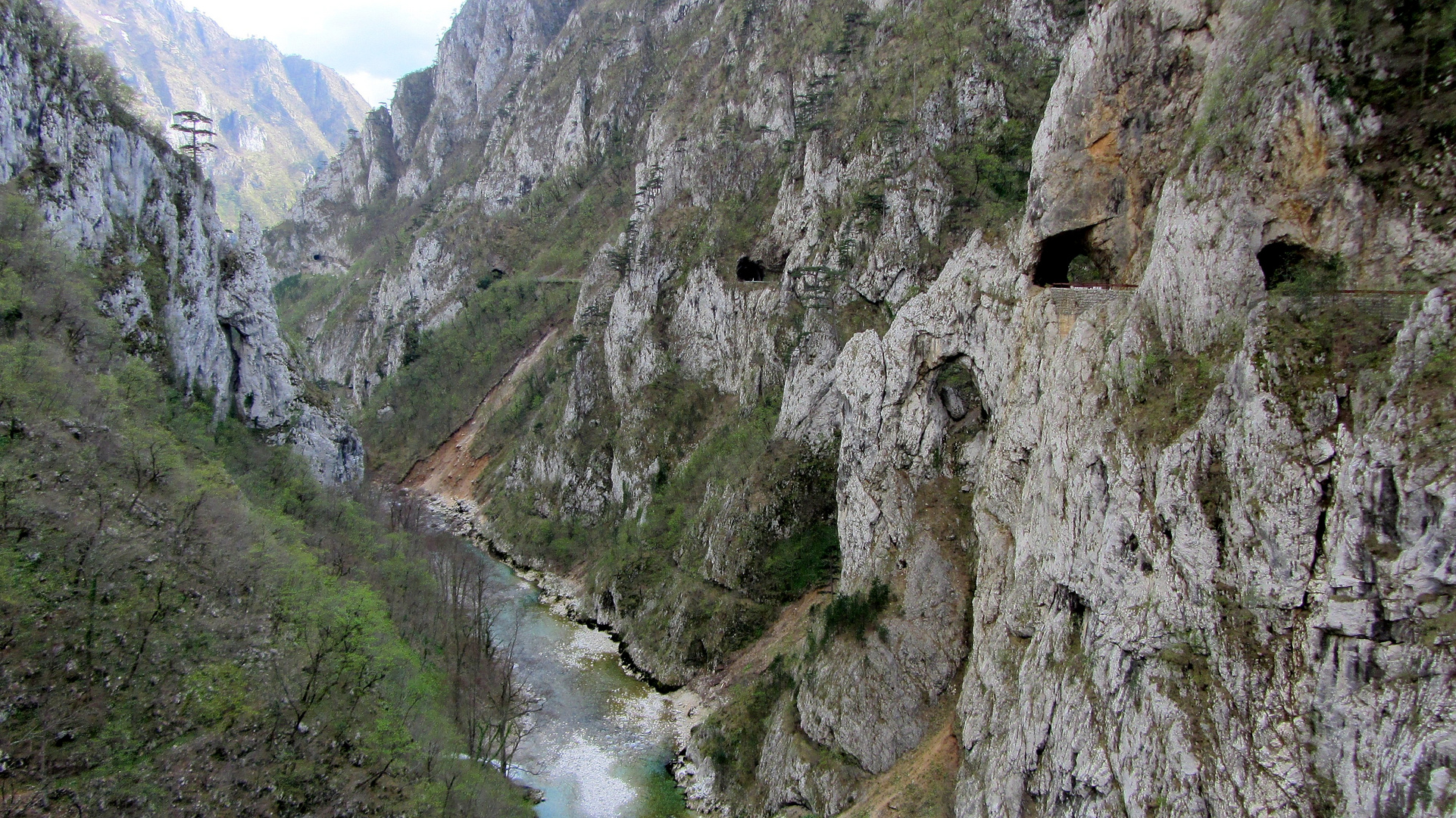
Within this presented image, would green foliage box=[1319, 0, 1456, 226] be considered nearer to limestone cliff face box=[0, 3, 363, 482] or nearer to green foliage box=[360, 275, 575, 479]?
limestone cliff face box=[0, 3, 363, 482]

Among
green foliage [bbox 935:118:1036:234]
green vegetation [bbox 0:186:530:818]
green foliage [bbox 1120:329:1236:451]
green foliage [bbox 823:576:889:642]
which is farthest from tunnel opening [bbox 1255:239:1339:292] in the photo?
Answer: green vegetation [bbox 0:186:530:818]

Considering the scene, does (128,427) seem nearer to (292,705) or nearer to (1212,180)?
(292,705)

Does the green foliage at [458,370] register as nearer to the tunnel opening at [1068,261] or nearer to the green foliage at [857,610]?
the green foliage at [857,610]

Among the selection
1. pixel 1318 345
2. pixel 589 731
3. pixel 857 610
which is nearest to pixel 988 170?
pixel 857 610

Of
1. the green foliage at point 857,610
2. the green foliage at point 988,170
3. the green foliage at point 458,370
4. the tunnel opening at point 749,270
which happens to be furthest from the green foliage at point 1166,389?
the green foliage at point 458,370

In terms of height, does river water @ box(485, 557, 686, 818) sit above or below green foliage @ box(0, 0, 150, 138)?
below
